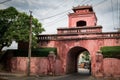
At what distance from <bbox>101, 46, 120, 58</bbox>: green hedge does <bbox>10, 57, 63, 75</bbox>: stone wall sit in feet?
20.4

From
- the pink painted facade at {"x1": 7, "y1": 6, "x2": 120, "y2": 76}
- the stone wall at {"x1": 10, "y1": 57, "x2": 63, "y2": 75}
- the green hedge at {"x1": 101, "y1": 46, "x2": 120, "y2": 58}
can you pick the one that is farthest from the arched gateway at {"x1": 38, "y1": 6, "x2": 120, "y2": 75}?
the stone wall at {"x1": 10, "y1": 57, "x2": 63, "y2": 75}

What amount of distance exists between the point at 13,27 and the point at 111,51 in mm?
12705

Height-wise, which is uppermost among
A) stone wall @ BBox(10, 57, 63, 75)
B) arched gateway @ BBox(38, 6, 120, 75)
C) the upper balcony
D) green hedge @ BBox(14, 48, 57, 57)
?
the upper balcony

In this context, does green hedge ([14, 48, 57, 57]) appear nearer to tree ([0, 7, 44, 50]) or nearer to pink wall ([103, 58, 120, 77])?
tree ([0, 7, 44, 50])

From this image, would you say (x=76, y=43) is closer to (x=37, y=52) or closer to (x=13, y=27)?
(x=37, y=52)

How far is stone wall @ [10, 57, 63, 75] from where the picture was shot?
24219mm

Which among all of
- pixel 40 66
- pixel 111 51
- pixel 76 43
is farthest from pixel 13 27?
pixel 111 51

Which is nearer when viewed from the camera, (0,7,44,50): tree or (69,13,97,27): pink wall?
(0,7,44,50): tree

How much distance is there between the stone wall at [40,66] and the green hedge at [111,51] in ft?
20.4

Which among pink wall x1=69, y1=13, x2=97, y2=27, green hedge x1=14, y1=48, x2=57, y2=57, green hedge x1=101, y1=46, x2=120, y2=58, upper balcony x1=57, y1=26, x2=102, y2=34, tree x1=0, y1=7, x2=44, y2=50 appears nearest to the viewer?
green hedge x1=101, y1=46, x2=120, y2=58

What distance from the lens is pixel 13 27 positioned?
24094 mm

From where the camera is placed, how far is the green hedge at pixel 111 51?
22.3 m

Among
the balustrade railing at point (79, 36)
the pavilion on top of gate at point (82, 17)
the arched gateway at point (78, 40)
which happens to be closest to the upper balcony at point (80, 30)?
the arched gateway at point (78, 40)

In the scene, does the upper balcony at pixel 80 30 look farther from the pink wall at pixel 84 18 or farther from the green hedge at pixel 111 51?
the pink wall at pixel 84 18
